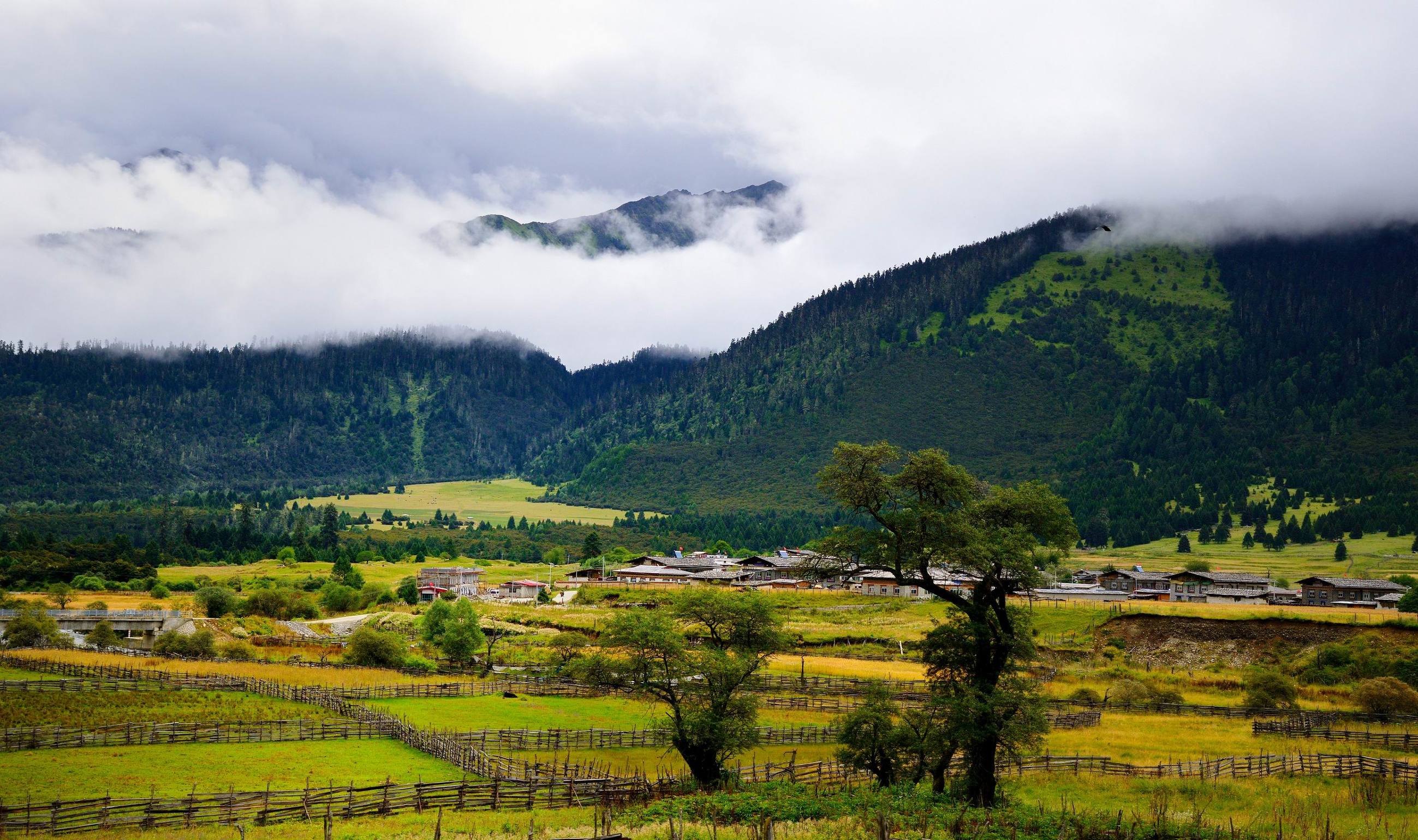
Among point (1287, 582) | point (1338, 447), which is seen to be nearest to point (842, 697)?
point (1287, 582)

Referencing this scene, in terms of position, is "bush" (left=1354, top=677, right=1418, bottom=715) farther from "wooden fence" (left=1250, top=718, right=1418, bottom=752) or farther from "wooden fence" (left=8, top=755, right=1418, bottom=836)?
"wooden fence" (left=8, top=755, right=1418, bottom=836)

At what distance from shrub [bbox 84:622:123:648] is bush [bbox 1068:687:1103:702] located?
251ft

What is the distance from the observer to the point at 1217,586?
107m

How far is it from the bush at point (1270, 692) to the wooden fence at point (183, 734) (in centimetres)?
5091

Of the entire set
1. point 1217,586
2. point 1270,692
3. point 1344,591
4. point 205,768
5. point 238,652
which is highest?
point 1344,591

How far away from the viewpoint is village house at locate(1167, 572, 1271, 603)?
105m

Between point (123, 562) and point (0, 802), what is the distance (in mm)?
112056

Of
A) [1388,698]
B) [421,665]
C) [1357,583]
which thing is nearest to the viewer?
[1388,698]

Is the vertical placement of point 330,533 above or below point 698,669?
below

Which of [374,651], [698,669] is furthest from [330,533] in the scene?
[698,669]

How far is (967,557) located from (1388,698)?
1653 inches

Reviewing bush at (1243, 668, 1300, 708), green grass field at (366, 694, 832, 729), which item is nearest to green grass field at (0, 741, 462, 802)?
green grass field at (366, 694, 832, 729)

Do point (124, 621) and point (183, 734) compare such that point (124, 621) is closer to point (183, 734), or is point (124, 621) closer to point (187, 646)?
point (187, 646)

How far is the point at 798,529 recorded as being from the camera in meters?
192
